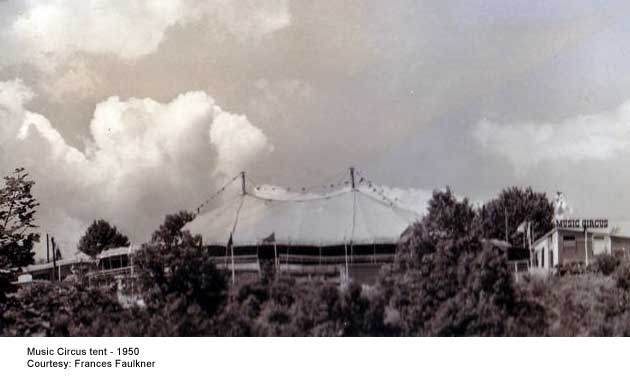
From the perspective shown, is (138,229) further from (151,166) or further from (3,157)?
(3,157)

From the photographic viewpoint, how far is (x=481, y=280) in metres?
4.24

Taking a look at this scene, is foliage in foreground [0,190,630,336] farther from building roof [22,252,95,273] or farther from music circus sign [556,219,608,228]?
building roof [22,252,95,273]

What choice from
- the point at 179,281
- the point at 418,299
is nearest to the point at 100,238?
the point at 179,281

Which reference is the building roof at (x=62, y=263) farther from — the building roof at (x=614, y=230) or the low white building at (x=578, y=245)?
the building roof at (x=614, y=230)

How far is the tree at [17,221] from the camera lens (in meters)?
4.56

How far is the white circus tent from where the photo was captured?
4234mm

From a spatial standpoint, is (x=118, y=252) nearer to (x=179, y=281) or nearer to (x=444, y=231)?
(x=179, y=281)

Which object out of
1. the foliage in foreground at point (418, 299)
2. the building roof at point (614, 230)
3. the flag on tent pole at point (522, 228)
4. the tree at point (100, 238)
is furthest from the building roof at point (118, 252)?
the building roof at point (614, 230)

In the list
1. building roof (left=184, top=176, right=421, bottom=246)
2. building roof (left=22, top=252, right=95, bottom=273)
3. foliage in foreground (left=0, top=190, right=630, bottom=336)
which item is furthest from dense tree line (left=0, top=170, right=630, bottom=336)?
building roof (left=22, top=252, right=95, bottom=273)

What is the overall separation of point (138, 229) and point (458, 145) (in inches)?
86.1

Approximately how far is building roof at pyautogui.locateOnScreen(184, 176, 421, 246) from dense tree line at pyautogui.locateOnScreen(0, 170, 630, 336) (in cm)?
12
